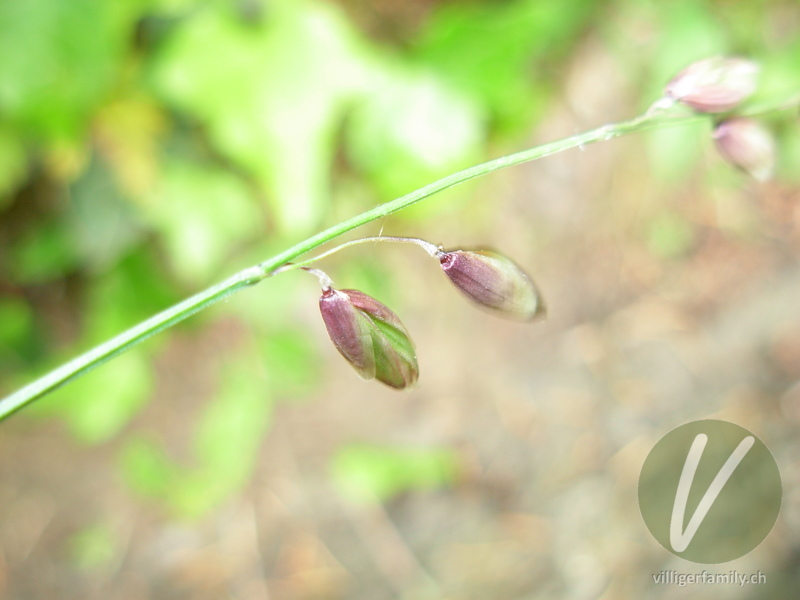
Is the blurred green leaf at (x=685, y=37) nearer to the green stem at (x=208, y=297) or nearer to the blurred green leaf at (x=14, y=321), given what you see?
the green stem at (x=208, y=297)

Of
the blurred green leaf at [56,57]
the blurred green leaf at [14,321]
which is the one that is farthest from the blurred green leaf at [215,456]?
the blurred green leaf at [56,57]

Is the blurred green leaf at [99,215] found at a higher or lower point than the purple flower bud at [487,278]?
higher

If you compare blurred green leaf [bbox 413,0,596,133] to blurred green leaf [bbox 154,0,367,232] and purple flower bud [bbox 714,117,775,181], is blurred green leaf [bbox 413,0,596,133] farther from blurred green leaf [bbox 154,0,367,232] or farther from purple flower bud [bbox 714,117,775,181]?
purple flower bud [bbox 714,117,775,181]

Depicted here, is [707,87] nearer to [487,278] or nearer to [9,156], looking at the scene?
[487,278]

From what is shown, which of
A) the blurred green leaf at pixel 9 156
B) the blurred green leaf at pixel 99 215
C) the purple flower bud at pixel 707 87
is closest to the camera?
the purple flower bud at pixel 707 87

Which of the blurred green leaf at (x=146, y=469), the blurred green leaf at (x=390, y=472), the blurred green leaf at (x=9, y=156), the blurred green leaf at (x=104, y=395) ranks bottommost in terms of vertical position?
the blurred green leaf at (x=390, y=472)

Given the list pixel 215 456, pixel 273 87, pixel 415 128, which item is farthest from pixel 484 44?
pixel 215 456

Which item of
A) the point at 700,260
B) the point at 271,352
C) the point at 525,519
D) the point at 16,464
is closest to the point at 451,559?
the point at 525,519

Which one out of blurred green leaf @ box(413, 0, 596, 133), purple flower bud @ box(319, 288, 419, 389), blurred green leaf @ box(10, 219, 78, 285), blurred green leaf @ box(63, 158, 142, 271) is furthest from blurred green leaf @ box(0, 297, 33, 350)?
purple flower bud @ box(319, 288, 419, 389)

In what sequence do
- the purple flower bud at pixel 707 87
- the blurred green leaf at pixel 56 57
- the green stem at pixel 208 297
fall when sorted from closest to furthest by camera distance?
1. the green stem at pixel 208 297
2. the purple flower bud at pixel 707 87
3. the blurred green leaf at pixel 56 57
